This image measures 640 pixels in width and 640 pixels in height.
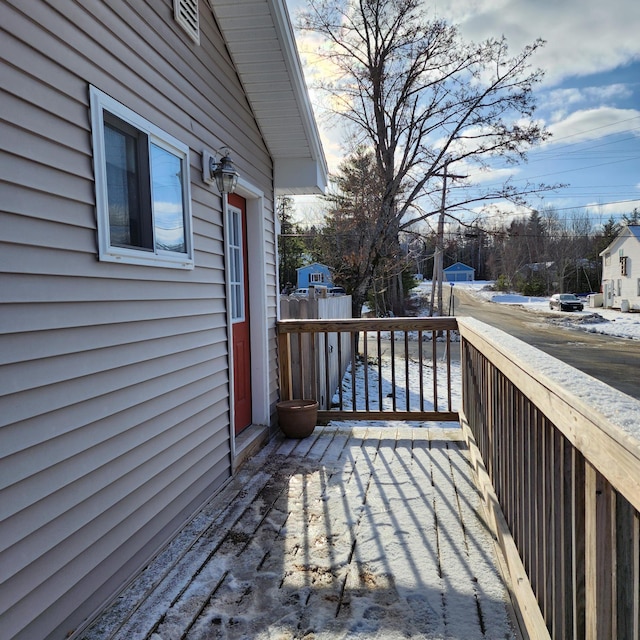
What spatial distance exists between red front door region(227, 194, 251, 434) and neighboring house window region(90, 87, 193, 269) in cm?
118

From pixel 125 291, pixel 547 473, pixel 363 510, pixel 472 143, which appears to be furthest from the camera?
pixel 472 143

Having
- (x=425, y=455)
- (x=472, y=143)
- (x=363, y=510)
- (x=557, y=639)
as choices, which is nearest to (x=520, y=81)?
(x=472, y=143)

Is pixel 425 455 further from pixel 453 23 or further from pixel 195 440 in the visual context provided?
pixel 453 23

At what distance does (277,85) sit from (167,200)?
1871mm

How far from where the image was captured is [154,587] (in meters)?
2.21

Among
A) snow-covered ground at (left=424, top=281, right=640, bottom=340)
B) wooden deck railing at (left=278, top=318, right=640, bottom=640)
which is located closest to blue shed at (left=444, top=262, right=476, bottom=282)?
snow-covered ground at (left=424, top=281, right=640, bottom=340)

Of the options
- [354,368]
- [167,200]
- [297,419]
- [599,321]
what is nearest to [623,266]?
[599,321]

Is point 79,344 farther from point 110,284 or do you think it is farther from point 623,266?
point 623,266

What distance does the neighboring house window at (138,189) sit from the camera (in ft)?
6.89

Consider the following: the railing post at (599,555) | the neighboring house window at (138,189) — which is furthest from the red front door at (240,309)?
the railing post at (599,555)

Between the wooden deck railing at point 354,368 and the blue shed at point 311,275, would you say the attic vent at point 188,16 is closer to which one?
the wooden deck railing at point 354,368

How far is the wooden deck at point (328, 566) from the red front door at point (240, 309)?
747 millimetres

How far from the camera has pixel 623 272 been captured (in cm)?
2800

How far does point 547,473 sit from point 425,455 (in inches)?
94.5
